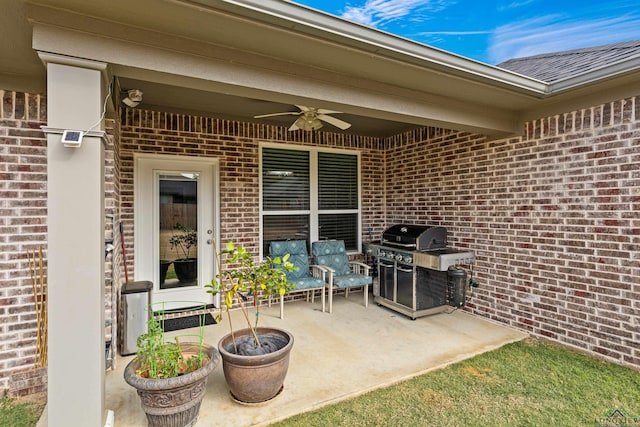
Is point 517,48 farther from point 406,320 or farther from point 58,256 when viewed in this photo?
point 58,256

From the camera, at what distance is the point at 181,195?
4.25 metres

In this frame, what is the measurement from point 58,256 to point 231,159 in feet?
9.42

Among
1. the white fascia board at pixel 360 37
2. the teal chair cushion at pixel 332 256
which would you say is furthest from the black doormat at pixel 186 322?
the white fascia board at pixel 360 37

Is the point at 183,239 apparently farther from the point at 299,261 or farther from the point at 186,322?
the point at 299,261

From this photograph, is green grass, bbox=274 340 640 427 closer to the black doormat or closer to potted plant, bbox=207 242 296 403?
potted plant, bbox=207 242 296 403

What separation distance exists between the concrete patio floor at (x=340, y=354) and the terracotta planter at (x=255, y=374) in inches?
3.6

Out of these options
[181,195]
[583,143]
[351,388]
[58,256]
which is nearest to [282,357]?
[351,388]

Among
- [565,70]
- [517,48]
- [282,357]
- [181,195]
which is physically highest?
[517,48]

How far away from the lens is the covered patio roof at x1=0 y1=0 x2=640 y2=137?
1.74 m

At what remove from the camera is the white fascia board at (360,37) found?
1.76m

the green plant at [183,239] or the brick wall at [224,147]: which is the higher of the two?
the brick wall at [224,147]

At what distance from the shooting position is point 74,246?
1771mm

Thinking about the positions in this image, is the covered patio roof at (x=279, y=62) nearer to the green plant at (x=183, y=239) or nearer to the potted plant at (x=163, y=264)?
the green plant at (x=183, y=239)

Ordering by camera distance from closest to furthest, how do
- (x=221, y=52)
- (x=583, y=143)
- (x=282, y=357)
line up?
(x=221, y=52), (x=282, y=357), (x=583, y=143)
